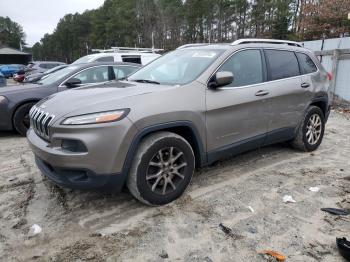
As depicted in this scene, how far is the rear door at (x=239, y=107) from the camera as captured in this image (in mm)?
3945

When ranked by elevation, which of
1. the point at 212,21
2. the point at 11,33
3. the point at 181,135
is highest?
the point at 11,33

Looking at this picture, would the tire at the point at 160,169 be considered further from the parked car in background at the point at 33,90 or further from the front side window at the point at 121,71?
the front side window at the point at 121,71

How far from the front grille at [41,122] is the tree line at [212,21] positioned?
86.2 ft

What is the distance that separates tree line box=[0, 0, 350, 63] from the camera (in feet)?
87.7

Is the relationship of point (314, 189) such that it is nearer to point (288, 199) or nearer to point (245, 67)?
point (288, 199)

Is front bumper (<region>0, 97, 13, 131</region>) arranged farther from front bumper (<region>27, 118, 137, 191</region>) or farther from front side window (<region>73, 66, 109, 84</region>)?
front bumper (<region>27, 118, 137, 191</region>)

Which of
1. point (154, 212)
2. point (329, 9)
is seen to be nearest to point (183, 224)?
point (154, 212)

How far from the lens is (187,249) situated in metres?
2.92

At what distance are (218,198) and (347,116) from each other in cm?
667

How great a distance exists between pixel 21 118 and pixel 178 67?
4.05m

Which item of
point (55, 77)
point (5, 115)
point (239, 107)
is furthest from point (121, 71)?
point (239, 107)

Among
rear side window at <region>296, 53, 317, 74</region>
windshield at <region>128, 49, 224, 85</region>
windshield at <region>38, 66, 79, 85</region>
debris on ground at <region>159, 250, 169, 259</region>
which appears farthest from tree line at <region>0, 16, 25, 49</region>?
debris on ground at <region>159, 250, 169, 259</region>

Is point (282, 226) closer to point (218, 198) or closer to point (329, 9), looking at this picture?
point (218, 198)

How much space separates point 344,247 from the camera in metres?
2.77
